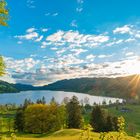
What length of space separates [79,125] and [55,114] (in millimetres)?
8058

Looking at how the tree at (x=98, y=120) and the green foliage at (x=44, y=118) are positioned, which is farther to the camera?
the tree at (x=98, y=120)

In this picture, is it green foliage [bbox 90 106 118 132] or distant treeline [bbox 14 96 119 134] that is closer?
green foliage [bbox 90 106 118 132]

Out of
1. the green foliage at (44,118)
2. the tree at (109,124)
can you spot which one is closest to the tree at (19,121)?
the green foliage at (44,118)

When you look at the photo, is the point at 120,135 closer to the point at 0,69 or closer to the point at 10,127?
the point at 0,69

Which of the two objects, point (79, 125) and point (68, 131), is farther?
point (79, 125)

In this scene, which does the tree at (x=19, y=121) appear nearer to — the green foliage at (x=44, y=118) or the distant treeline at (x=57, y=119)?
the distant treeline at (x=57, y=119)

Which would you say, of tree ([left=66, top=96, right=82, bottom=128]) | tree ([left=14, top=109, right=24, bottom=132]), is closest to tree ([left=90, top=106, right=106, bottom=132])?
tree ([left=66, top=96, right=82, bottom=128])

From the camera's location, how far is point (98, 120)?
10138 cm

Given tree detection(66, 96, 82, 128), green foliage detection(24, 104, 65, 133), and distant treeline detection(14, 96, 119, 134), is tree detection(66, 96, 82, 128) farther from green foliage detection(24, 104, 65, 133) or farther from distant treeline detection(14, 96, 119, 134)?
green foliage detection(24, 104, 65, 133)

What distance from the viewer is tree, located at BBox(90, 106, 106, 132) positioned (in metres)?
101

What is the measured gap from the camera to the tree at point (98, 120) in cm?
10056

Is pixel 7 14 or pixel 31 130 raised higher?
pixel 7 14

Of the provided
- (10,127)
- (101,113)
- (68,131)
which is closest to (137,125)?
(10,127)

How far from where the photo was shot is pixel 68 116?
103188 mm
